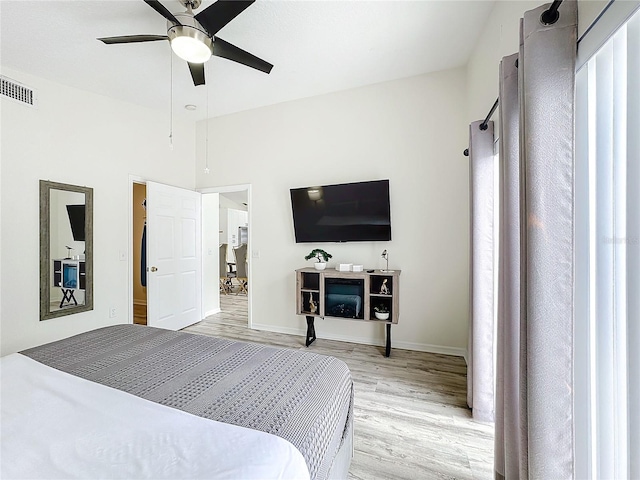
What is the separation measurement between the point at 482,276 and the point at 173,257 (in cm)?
368

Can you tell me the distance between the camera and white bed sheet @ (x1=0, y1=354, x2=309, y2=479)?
2.38 ft

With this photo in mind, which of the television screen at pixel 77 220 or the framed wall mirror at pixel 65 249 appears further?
the television screen at pixel 77 220

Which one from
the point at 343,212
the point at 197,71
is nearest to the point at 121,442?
the point at 197,71

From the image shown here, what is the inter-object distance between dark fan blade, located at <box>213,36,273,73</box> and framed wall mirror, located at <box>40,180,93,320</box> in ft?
7.51

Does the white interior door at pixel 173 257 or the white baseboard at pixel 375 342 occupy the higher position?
the white interior door at pixel 173 257

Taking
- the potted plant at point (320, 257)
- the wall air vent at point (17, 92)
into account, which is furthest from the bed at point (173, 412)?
the wall air vent at point (17, 92)

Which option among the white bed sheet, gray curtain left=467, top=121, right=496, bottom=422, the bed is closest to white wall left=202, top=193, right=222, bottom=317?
the bed

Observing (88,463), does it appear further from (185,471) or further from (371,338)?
(371,338)

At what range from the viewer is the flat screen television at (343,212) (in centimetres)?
323

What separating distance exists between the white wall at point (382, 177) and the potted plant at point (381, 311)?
0.98 ft

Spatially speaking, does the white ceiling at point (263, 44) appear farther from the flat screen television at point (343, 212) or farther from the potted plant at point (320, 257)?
the potted plant at point (320, 257)

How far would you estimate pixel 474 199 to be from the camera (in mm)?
2064

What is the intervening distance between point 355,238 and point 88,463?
2.87 m

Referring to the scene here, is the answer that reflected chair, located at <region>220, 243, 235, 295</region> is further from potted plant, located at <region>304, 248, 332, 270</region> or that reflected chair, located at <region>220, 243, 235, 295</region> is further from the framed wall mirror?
potted plant, located at <region>304, 248, 332, 270</region>
